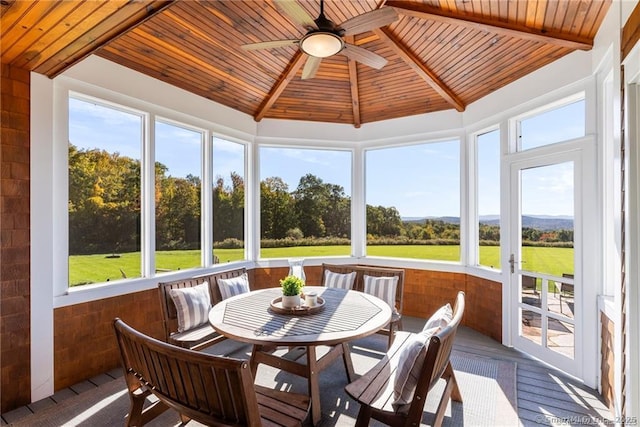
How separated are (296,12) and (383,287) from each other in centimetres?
285

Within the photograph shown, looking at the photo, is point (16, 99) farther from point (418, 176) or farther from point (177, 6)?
point (418, 176)

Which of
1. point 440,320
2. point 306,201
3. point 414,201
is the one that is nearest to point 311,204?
point 306,201

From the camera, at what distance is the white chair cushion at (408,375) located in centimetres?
173

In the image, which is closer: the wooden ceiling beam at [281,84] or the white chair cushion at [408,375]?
the white chair cushion at [408,375]

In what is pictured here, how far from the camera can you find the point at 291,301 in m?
2.67

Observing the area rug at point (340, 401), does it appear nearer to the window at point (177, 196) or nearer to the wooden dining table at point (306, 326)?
the wooden dining table at point (306, 326)

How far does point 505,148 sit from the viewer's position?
3842mm

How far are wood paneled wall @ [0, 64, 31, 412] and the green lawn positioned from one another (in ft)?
1.49

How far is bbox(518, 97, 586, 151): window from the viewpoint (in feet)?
10.2

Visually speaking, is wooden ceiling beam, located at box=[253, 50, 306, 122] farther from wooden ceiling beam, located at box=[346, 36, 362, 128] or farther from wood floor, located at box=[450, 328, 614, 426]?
wood floor, located at box=[450, 328, 614, 426]

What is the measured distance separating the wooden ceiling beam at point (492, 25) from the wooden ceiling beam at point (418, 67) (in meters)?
0.38

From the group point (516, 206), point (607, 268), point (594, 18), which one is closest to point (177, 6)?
point (594, 18)

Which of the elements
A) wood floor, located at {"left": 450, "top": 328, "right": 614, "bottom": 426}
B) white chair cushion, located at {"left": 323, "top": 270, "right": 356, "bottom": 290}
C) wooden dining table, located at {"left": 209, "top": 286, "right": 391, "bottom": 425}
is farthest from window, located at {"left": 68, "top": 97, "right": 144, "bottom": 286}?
wood floor, located at {"left": 450, "top": 328, "right": 614, "bottom": 426}

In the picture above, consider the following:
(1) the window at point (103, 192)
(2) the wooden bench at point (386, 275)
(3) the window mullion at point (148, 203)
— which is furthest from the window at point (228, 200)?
(2) the wooden bench at point (386, 275)
